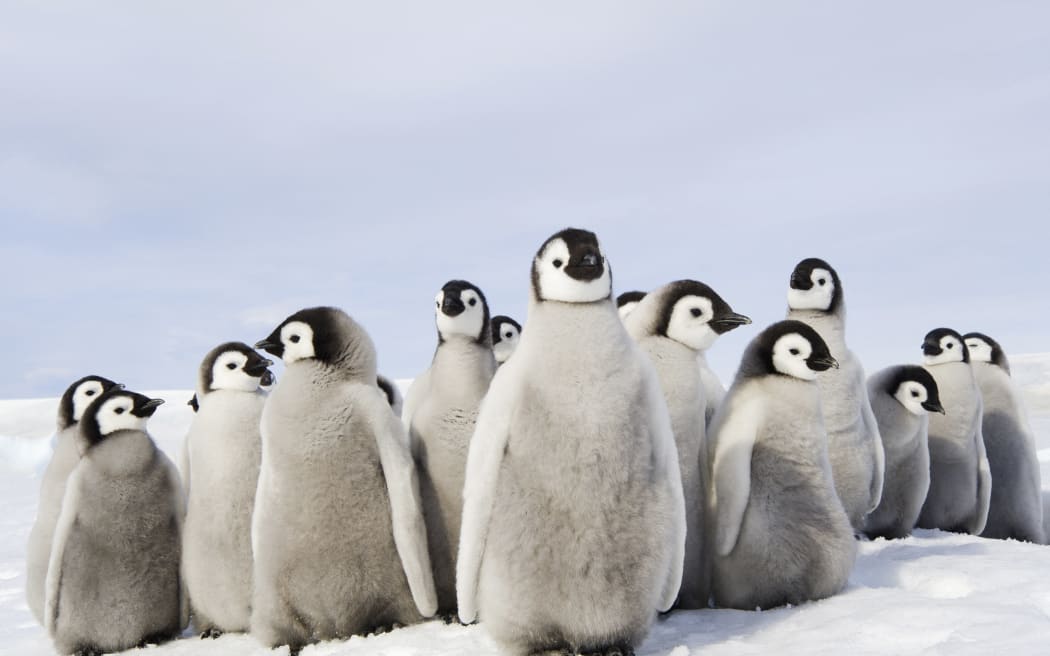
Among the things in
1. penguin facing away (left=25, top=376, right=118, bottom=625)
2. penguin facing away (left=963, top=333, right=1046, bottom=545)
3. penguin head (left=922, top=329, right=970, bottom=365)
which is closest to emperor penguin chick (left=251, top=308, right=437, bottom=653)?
penguin facing away (left=25, top=376, right=118, bottom=625)

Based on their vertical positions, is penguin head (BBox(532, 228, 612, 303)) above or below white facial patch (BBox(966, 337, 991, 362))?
above

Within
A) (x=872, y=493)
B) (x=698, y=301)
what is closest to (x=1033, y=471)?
(x=872, y=493)

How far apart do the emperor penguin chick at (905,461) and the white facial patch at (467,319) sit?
2.97m

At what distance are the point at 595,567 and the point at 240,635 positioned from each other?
1.98m

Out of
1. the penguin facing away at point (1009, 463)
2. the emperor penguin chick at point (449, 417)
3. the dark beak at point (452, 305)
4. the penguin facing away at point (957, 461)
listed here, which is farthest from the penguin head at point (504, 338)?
the penguin facing away at point (1009, 463)

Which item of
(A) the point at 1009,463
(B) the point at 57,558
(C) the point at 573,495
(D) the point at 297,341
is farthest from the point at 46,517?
(A) the point at 1009,463

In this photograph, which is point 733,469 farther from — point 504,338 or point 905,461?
point 905,461

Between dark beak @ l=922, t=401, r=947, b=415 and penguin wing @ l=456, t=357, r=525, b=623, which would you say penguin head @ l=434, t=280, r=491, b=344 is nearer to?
penguin wing @ l=456, t=357, r=525, b=623

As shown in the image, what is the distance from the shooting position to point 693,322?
3.97 m

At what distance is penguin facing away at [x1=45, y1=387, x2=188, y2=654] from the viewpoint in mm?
4188

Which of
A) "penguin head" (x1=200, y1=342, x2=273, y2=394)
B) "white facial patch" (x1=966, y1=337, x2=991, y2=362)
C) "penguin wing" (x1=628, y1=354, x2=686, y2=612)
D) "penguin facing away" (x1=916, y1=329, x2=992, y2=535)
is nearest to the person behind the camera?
"penguin wing" (x1=628, y1=354, x2=686, y2=612)

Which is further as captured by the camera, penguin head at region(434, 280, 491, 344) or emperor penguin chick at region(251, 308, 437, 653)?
penguin head at region(434, 280, 491, 344)

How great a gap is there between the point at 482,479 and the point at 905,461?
12.8 ft

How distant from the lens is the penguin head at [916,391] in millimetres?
5719
